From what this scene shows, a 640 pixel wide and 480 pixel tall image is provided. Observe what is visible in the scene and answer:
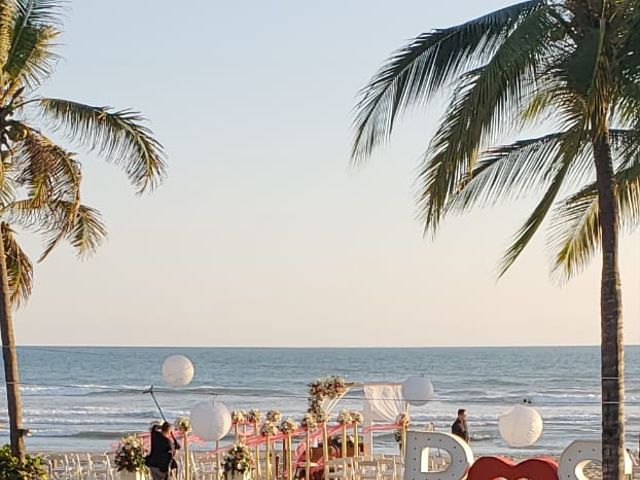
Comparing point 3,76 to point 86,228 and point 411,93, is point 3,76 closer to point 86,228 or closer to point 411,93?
point 86,228

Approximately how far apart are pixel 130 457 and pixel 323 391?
3.28 meters

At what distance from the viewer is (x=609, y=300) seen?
11258 mm

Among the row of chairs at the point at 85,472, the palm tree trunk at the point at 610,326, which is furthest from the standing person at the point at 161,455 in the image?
the palm tree trunk at the point at 610,326

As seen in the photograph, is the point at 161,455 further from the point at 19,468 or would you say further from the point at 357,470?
the point at 357,470

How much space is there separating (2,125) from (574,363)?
68.5 m

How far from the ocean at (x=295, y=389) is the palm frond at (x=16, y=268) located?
165cm

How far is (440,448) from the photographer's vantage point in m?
12.8

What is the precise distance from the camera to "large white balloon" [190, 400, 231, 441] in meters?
14.1

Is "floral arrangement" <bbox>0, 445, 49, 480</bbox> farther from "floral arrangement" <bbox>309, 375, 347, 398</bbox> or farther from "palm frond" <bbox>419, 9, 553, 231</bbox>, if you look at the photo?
"palm frond" <bbox>419, 9, 553, 231</bbox>

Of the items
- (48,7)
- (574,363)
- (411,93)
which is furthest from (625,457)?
(574,363)

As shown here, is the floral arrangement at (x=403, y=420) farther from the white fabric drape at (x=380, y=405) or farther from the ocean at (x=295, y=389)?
the white fabric drape at (x=380, y=405)

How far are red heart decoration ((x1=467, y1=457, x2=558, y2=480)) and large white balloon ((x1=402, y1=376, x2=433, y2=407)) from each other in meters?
3.99

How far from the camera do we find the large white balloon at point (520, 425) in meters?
13.7

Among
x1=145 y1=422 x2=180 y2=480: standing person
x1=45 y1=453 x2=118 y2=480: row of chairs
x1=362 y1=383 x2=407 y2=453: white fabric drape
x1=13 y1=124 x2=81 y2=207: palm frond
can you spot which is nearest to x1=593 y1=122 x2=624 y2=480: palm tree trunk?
x1=145 y1=422 x2=180 y2=480: standing person
